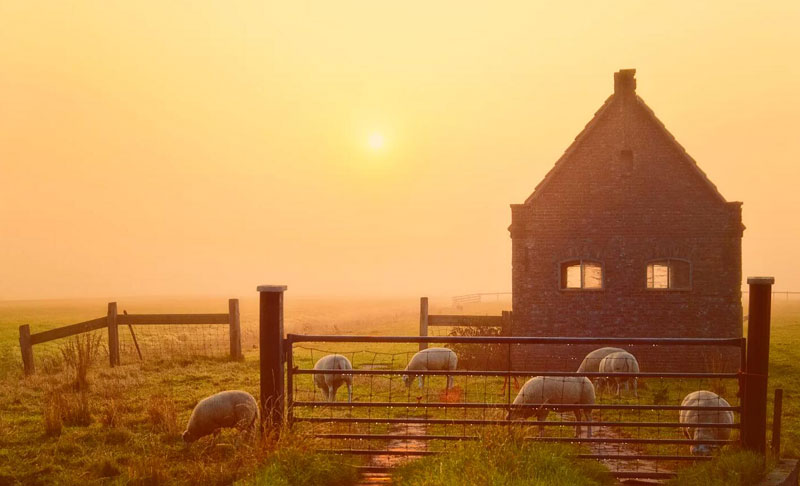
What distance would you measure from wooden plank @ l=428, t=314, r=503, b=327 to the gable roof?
3437 mm

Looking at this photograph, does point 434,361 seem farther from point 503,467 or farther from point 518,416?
point 503,467

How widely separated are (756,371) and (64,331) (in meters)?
16.2

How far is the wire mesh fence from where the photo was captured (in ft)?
25.4

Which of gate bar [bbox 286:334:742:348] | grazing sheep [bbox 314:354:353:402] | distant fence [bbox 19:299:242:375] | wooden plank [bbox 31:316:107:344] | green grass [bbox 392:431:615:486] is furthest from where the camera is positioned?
wooden plank [bbox 31:316:107:344]

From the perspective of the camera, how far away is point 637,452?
32.2ft

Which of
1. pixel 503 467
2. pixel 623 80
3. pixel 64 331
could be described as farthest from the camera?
pixel 623 80

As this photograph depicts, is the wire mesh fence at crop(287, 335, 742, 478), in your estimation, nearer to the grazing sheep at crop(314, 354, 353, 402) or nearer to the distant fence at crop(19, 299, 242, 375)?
the grazing sheep at crop(314, 354, 353, 402)

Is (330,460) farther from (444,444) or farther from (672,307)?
(672,307)

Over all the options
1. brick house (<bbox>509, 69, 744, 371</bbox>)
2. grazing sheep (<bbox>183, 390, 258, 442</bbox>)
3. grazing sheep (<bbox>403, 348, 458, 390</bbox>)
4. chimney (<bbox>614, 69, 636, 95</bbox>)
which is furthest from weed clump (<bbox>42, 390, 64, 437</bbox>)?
chimney (<bbox>614, 69, 636, 95</bbox>)

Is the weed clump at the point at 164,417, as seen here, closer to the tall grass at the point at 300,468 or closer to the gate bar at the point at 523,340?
the tall grass at the point at 300,468

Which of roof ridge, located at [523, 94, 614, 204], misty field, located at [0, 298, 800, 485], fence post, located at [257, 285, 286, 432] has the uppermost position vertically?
roof ridge, located at [523, 94, 614, 204]

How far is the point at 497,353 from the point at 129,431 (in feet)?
37.3

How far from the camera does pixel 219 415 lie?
32.5 feet

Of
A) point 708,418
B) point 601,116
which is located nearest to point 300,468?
point 708,418
